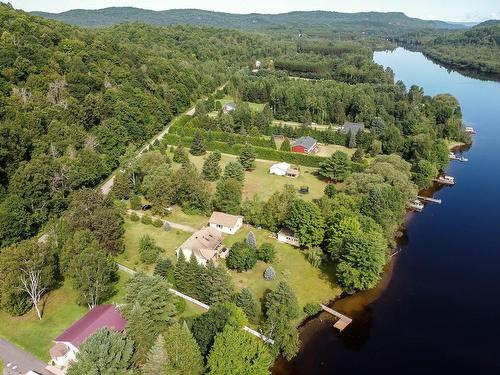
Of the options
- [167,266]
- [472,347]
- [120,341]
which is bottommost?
[472,347]

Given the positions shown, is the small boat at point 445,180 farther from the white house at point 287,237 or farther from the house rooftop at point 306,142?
the white house at point 287,237

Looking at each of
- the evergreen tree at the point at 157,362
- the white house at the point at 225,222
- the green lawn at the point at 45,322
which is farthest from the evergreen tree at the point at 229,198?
the evergreen tree at the point at 157,362

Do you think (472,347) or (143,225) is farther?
(143,225)

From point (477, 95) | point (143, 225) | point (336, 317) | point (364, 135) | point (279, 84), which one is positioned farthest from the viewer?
point (477, 95)

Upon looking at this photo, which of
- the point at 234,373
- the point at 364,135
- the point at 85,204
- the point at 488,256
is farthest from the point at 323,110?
the point at 234,373

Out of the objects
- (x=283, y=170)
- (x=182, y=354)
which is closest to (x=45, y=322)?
(x=182, y=354)

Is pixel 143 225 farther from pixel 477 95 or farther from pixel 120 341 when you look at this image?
pixel 477 95

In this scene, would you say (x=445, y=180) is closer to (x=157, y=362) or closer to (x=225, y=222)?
(x=225, y=222)

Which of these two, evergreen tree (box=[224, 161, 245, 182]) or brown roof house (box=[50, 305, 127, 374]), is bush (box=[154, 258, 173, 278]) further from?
evergreen tree (box=[224, 161, 245, 182])
